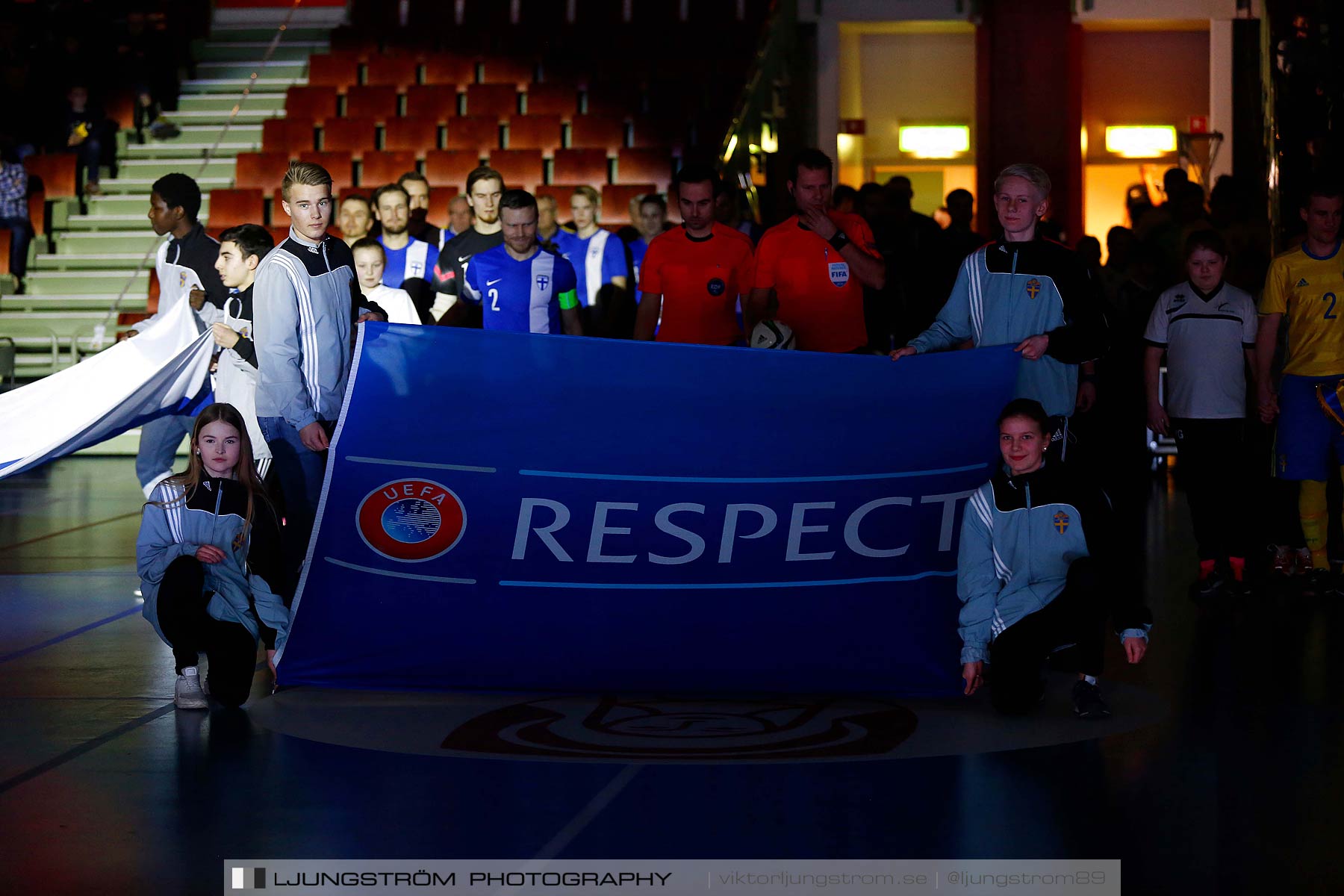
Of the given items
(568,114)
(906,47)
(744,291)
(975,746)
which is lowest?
(975,746)

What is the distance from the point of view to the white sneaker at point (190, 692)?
4.27 meters

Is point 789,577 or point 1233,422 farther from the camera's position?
point 1233,422

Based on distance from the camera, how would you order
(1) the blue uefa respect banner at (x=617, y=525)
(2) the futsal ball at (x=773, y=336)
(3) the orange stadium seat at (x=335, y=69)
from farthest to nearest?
(3) the orange stadium seat at (x=335, y=69), (2) the futsal ball at (x=773, y=336), (1) the blue uefa respect banner at (x=617, y=525)

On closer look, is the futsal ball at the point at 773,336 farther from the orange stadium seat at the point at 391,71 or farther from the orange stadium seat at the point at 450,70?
the orange stadium seat at the point at 391,71

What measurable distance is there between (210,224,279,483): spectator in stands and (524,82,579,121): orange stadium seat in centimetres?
943

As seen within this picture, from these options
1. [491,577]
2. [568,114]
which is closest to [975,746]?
[491,577]

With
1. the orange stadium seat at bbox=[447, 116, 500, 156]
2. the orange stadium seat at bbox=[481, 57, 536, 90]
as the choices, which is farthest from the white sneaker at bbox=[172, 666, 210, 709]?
the orange stadium seat at bbox=[481, 57, 536, 90]

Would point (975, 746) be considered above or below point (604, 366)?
below

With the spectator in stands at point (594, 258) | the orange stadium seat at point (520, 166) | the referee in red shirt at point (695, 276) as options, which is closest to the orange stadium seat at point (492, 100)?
the orange stadium seat at point (520, 166)

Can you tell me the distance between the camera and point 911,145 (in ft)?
63.8

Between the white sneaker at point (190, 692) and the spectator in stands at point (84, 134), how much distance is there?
1187 centimetres

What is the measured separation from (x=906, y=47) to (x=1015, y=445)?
622 inches

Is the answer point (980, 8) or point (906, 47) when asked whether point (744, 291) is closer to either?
point (980, 8)

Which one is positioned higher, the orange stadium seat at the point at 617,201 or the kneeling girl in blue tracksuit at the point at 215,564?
the orange stadium seat at the point at 617,201
